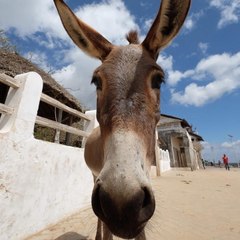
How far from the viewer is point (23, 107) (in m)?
4.50

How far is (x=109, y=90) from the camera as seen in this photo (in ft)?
7.19

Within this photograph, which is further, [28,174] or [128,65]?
[28,174]

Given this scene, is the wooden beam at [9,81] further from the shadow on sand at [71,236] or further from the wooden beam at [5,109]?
the shadow on sand at [71,236]

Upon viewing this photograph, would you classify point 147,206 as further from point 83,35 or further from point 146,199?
point 83,35

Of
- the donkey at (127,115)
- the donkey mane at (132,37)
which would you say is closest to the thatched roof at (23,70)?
the donkey mane at (132,37)

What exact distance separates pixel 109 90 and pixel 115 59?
0.52 m

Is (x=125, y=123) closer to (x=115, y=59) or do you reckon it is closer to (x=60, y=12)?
(x=115, y=59)

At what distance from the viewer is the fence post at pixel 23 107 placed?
4267 mm

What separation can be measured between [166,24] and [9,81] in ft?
10.5

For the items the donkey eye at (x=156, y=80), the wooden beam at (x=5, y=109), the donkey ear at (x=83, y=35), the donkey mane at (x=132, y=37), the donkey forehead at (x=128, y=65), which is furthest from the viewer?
the wooden beam at (x=5, y=109)

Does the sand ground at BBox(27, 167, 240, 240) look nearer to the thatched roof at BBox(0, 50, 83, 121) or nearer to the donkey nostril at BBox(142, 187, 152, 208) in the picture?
the donkey nostril at BBox(142, 187, 152, 208)

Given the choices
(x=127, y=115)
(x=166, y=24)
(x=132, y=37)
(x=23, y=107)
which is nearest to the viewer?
(x=127, y=115)

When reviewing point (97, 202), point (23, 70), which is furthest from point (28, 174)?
point (23, 70)

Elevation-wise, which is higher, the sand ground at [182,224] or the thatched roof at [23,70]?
the thatched roof at [23,70]
